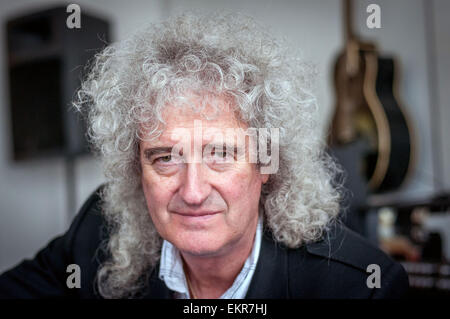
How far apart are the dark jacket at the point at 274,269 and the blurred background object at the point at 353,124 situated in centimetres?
24

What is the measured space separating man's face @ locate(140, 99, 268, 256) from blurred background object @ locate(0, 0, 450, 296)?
1.31 ft

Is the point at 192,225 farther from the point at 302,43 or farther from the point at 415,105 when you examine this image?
the point at 302,43

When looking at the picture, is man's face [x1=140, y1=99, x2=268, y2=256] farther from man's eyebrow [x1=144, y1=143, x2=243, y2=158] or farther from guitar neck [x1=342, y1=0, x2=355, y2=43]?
guitar neck [x1=342, y1=0, x2=355, y2=43]

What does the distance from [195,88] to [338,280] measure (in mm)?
425

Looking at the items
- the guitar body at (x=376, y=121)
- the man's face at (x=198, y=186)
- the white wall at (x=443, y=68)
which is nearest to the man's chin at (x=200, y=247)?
the man's face at (x=198, y=186)

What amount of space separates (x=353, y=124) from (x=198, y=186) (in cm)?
159

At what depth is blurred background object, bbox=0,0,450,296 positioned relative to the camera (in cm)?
136

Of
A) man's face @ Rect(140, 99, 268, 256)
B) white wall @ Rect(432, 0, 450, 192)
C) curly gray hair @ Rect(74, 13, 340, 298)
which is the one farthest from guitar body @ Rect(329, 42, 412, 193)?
man's face @ Rect(140, 99, 268, 256)

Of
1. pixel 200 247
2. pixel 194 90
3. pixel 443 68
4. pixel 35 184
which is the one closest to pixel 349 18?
pixel 443 68

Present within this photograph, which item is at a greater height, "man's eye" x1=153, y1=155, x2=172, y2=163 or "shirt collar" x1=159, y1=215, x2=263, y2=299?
"man's eye" x1=153, y1=155, x2=172, y2=163

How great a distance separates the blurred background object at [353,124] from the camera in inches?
53.4

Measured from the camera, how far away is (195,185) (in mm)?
706

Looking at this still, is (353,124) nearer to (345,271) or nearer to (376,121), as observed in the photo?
(376,121)

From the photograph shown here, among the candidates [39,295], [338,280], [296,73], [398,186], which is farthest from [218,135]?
Answer: [398,186]
